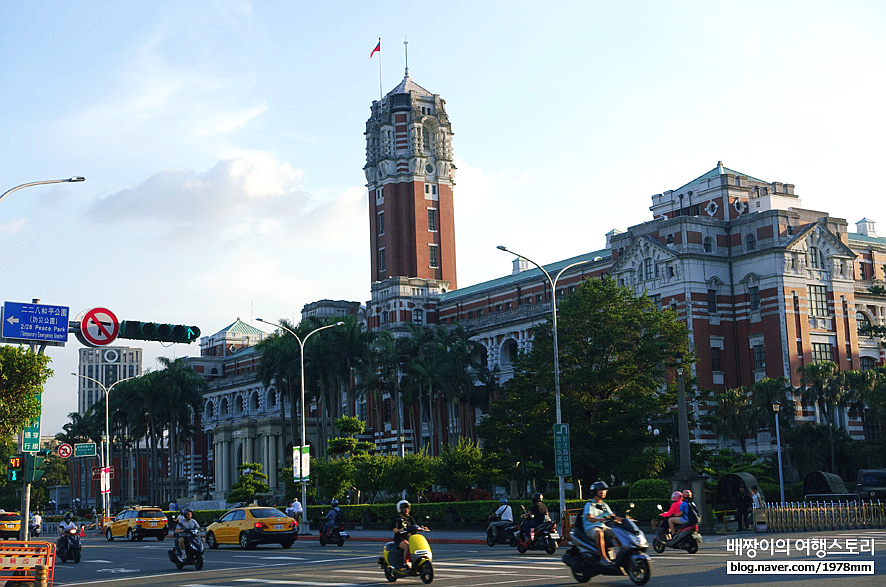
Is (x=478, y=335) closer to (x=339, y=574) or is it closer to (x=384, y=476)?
(x=384, y=476)

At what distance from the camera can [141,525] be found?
50.6 meters

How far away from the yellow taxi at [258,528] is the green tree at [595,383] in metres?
18.4

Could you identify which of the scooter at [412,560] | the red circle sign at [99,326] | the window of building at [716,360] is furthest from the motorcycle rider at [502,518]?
the window of building at [716,360]

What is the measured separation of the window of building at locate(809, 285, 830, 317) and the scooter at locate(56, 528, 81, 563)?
55786 mm

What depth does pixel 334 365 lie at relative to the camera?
289ft

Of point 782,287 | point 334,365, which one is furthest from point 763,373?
point 334,365

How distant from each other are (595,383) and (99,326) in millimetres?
30522

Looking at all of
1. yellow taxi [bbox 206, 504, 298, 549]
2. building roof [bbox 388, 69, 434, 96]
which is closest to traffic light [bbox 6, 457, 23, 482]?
yellow taxi [bbox 206, 504, 298, 549]

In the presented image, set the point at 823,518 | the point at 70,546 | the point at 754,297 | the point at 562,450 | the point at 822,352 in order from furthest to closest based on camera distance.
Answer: the point at 754,297, the point at 822,352, the point at 562,450, the point at 823,518, the point at 70,546

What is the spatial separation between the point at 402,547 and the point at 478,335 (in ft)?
246

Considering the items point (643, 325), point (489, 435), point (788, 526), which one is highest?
point (643, 325)

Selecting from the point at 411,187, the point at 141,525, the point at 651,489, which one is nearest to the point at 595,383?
the point at 651,489

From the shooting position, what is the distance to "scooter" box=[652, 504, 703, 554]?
1041 inches

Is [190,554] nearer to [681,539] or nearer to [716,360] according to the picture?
[681,539]
